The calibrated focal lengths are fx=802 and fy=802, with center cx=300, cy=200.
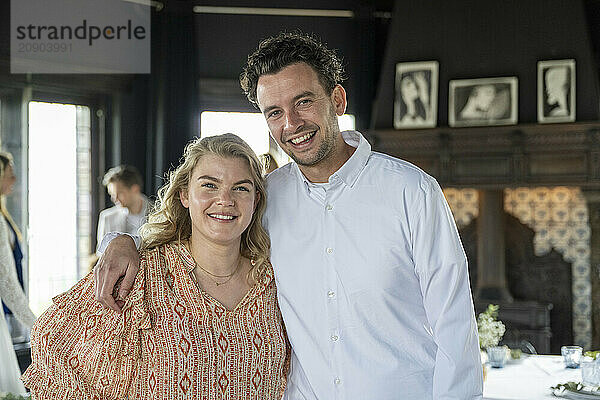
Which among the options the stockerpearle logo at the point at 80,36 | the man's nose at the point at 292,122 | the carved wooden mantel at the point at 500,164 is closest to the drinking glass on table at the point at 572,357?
the man's nose at the point at 292,122

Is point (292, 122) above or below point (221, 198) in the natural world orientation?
above

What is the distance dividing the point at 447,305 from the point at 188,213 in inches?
34.5

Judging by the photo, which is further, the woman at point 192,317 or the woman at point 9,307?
the woman at point 9,307

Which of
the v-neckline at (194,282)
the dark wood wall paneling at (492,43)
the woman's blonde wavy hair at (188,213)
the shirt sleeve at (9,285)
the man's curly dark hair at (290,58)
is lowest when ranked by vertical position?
the shirt sleeve at (9,285)

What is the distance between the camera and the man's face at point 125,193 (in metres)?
6.45

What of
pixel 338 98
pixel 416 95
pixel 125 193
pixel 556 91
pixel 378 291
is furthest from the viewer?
pixel 416 95

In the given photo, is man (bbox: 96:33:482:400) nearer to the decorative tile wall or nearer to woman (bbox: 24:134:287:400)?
woman (bbox: 24:134:287:400)

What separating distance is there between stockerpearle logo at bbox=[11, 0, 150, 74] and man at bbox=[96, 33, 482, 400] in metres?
4.73

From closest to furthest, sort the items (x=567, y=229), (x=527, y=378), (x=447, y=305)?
(x=447, y=305)
(x=527, y=378)
(x=567, y=229)

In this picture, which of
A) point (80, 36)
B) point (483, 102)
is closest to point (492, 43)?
point (483, 102)

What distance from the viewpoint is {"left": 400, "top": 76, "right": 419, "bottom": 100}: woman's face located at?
7.33 meters

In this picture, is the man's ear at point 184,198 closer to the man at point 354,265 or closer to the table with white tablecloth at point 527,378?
the man at point 354,265

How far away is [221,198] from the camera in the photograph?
7.48 feet

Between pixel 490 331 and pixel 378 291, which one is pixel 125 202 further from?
pixel 378 291
